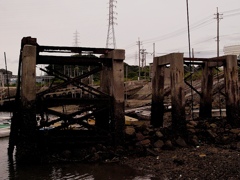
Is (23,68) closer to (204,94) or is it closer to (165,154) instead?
(165,154)

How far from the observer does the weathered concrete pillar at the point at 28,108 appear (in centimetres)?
1023

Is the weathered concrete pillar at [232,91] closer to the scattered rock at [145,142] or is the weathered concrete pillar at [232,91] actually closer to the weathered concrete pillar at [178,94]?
A: the weathered concrete pillar at [178,94]

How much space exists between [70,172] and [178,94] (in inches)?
210

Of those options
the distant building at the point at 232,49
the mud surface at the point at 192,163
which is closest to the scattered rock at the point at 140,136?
the mud surface at the point at 192,163

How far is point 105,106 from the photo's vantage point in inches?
452

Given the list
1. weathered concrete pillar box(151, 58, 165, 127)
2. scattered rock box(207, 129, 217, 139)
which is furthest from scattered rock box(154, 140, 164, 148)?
weathered concrete pillar box(151, 58, 165, 127)

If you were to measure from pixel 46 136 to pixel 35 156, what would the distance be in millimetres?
733

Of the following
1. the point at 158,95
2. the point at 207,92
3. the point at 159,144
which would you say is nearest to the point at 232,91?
the point at 207,92

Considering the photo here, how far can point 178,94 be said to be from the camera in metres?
12.5

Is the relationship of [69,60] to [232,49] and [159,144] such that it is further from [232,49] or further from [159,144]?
[232,49]

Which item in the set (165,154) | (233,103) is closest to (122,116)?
(165,154)

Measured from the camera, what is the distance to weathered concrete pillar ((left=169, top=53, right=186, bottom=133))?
1229 cm

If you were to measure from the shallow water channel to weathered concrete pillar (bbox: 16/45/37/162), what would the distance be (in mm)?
501

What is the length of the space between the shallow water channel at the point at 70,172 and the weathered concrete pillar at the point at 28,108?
1.64ft
